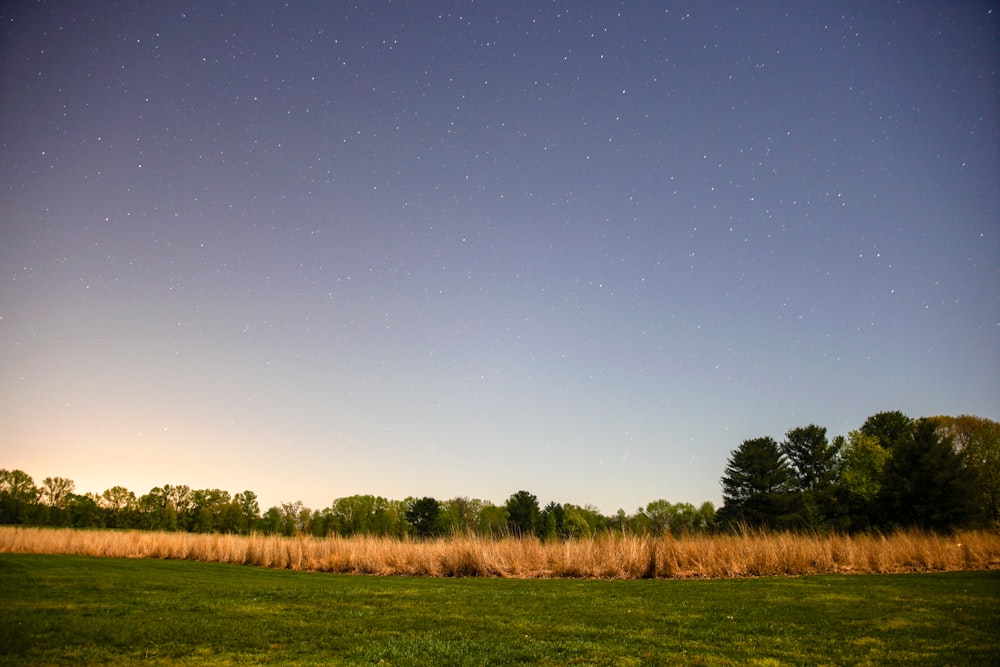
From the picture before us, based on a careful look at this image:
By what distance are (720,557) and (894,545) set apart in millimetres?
6946

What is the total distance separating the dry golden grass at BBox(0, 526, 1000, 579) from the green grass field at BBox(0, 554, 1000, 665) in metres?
5.57

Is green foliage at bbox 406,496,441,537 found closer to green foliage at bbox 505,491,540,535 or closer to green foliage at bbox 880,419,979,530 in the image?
green foliage at bbox 505,491,540,535

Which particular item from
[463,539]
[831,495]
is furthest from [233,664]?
[831,495]

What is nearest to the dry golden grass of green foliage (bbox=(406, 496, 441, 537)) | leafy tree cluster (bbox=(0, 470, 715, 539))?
leafy tree cluster (bbox=(0, 470, 715, 539))

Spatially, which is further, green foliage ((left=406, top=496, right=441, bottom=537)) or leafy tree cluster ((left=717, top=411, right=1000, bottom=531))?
green foliage ((left=406, top=496, right=441, bottom=537))

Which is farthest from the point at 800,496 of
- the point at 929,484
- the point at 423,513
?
the point at 423,513

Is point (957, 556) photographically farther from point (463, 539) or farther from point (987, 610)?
point (463, 539)

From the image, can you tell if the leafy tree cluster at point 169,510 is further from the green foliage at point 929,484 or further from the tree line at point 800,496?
the green foliage at point 929,484

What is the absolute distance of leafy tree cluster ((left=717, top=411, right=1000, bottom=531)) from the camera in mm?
34719

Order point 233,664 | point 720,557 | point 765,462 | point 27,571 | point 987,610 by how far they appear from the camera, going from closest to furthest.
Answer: point 233,664 < point 987,610 < point 27,571 < point 720,557 < point 765,462

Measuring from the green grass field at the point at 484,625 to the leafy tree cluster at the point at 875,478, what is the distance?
64.7 feet

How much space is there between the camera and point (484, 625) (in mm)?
6461

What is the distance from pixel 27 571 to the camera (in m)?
11.4

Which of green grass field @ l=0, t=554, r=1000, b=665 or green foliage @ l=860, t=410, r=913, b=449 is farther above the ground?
green foliage @ l=860, t=410, r=913, b=449
